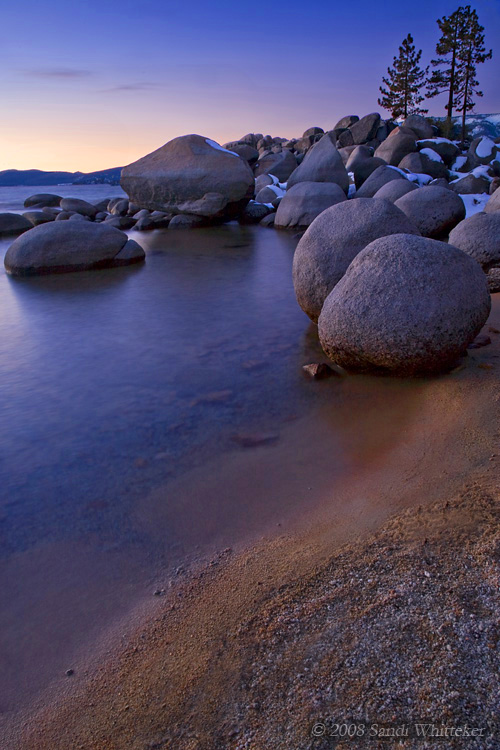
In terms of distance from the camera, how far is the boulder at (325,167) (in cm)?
1850

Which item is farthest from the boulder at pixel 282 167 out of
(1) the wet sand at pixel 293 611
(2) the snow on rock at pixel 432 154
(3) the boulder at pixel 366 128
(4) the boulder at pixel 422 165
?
(1) the wet sand at pixel 293 611

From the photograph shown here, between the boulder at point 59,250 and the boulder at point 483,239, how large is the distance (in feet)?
25.7

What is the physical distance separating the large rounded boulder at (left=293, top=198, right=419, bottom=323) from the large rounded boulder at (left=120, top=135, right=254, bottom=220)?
40.5ft

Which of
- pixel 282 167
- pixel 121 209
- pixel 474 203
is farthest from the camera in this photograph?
pixel 282 167

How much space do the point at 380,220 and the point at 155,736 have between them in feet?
17.0

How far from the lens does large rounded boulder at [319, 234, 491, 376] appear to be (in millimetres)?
4414

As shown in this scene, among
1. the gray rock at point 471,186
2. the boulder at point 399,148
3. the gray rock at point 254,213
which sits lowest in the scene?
the gray rock at point 254,213

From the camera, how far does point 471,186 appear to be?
1947 cm

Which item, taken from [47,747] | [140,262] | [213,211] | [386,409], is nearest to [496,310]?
[386,409]

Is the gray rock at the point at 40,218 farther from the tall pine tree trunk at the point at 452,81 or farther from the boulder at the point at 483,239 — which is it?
the tall pine tree trunk at the point at 452,81

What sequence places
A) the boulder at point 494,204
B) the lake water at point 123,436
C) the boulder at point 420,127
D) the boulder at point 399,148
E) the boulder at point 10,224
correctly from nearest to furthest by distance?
the lake water at point 123,436, the boulder at point 494,204, the boulder at point 10,224, the boulder at point 399,148, the boulder at point 420,127

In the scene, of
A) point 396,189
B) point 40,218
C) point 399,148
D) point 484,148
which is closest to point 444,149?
point 484,148

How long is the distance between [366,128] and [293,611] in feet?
112

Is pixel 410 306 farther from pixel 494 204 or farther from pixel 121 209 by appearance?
pixel 121 209
